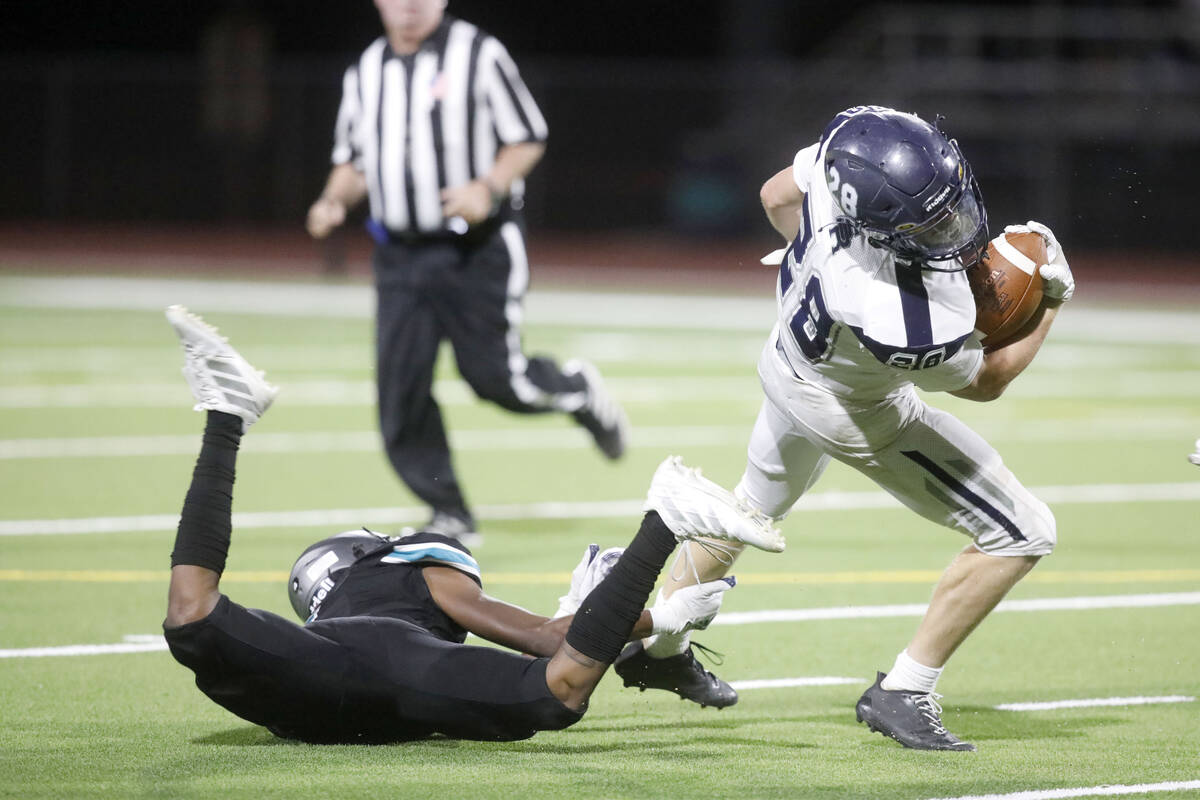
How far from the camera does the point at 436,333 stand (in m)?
6.83

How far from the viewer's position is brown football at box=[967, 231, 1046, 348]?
4.02m

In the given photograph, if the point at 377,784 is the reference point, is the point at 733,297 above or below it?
below

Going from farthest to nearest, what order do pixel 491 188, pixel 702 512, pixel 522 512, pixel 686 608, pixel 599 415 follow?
1. pixel 522 512
2. pixel 599 415
3. pixel 491 188
4. pixel 686 608
5. pixel 702 512

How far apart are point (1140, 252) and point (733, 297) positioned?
7.40 meters

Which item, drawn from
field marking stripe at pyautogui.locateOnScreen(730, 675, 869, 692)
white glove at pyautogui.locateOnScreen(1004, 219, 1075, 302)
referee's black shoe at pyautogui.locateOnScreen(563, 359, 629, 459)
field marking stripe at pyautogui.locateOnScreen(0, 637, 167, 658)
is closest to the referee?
referee's black shoe at pyautogui.locateOnScreen(563, 359, 629, 459)

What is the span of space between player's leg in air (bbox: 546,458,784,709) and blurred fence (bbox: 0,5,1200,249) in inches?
739

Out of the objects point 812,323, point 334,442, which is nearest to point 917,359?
point 812,323

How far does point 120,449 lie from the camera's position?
29.1ft

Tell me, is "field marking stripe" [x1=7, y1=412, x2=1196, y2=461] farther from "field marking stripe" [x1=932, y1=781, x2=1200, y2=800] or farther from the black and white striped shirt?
"field marking stripe" [x1=932, y1=781, x2=1200, y2=800]

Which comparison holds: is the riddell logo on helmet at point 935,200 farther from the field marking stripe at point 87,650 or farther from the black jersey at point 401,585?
the field marking stripe at point 87,650

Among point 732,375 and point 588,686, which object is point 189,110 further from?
point 588,686

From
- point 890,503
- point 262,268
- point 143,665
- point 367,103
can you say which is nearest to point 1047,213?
point 262,268

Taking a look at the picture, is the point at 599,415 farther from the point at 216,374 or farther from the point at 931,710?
the point at 216,374

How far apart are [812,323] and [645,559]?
0.66m
